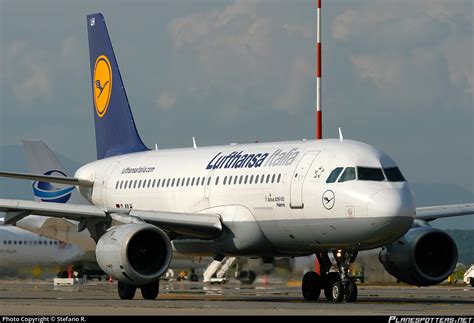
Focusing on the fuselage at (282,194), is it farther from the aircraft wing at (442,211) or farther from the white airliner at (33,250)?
the white airliner at (33,250)

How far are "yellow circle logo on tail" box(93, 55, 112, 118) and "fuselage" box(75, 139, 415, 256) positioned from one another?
5.91 metres

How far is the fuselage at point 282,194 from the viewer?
30.3m

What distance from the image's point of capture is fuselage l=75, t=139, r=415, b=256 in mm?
30344

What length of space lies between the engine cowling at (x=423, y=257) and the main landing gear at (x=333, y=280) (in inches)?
73.0

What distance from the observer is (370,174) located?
3081cm

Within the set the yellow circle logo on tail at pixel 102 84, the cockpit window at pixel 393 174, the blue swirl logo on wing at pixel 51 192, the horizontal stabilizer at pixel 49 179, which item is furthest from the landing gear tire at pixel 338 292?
the blue swirl logo on wing at pixel 51 192

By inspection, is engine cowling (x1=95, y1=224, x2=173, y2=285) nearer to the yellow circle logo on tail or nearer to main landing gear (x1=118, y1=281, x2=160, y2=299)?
main landing gear (x1=118, y1=281, x2=160, y2=299)

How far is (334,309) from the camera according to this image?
26531 millimetres

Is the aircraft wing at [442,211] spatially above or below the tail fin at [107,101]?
below

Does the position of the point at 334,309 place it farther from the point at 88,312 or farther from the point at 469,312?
the point at 88,312

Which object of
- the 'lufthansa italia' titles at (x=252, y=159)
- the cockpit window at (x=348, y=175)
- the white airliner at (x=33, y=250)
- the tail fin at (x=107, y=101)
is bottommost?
the white airliner at (x=33, y=250)

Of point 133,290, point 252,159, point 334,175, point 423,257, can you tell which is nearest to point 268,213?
point 252,159

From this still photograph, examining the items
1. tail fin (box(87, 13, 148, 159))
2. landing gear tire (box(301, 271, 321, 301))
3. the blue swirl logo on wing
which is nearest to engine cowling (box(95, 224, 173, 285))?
landing gear tire (box(301, 271, 321, 301))

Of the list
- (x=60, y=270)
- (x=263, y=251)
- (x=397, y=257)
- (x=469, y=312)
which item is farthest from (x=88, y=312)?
(x=60, y=270)
